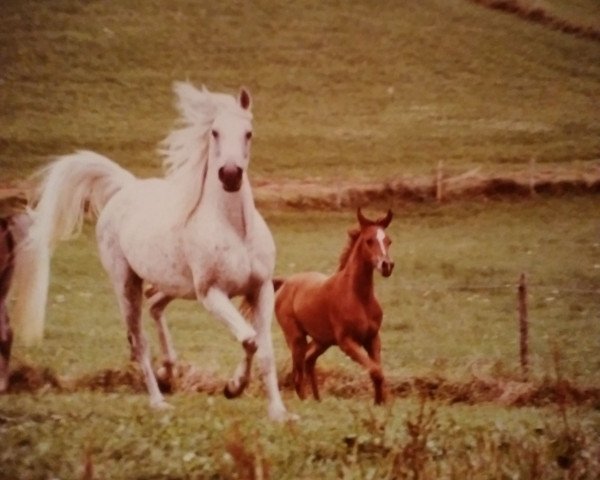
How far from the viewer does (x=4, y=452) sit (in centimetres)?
554

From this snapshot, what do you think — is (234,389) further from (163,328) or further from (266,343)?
(163,328)

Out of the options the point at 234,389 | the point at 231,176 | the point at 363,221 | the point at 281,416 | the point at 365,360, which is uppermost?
the point at 231,176

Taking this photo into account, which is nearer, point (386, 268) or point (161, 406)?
point (386, 268)

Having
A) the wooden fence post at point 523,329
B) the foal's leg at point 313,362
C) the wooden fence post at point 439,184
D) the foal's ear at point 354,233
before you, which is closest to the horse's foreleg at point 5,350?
the foal's leg at point 313,362

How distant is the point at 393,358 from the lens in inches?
238

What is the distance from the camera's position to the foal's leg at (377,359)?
19.4ft

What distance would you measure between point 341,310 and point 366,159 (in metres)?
0.82

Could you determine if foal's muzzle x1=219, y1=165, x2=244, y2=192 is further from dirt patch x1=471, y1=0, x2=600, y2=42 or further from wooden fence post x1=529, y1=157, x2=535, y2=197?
dirt patch x1=471, y1=0, x2=600, y2=42

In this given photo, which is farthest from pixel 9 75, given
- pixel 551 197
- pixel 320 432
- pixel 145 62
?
pixel 551 197

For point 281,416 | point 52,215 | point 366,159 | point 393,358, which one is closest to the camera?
point 281,416

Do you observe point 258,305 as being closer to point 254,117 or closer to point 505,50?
point 254,117

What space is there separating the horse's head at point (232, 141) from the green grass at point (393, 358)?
53 centimetres

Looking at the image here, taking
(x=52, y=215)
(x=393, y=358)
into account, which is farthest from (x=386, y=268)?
(x=52, y=215)

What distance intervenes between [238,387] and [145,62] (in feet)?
5.91
